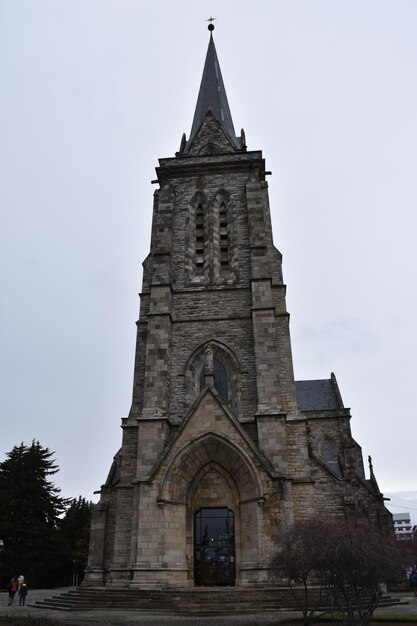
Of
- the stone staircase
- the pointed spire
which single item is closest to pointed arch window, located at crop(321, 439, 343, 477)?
the stone staircase

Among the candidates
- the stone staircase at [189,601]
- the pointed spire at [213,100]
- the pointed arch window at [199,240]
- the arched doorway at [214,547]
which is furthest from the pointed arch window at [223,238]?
the stone staircase at [189,601]

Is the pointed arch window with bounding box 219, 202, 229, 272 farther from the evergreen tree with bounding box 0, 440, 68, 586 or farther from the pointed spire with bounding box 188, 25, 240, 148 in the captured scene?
the evergreen tree with bounding box 0, 440, 68, 586

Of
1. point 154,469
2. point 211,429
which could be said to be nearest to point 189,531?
point 154,469

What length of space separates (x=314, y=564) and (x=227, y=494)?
9021mm

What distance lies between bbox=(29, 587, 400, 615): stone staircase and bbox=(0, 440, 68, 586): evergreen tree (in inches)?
723

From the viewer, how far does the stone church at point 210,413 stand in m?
16.8

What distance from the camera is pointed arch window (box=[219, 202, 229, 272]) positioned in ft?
77.0

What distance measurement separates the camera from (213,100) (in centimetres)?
3278

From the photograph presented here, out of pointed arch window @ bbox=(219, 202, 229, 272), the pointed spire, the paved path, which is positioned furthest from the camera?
the pointed spire

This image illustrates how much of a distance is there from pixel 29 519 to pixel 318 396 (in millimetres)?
21264

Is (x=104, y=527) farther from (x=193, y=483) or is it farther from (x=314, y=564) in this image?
(x=314, y=564)

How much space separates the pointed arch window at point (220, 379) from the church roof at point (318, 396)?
53.6 feet

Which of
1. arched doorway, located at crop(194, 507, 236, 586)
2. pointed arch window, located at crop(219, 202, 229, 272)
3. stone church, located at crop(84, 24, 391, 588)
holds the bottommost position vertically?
arched doorway, located at crop(194, 507, 236, 586)

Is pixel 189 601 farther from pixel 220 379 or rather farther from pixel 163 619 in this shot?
pixel 220 379
